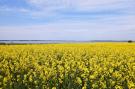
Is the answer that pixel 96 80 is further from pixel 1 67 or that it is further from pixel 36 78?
pixel 1 67

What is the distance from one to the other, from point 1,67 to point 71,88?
4.39m

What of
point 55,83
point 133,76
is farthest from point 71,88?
point 133,76

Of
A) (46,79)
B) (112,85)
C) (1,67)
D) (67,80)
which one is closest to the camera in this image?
(112,85)

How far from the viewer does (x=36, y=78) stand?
387 inches

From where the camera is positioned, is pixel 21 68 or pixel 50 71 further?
pixel 21 68

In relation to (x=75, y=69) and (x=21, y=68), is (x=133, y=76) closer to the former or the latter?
(x=75, y=69)

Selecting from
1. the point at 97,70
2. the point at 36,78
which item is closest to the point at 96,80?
the point at 97,70

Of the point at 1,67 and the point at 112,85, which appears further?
the point at 1,67

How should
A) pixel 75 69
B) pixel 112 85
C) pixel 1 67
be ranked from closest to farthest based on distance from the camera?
1. pixel 112 85
2. pixel 75 69
3. pixel 1 67

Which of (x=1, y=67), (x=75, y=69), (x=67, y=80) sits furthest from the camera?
(x=1, y=67)

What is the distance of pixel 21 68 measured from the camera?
12.6 m

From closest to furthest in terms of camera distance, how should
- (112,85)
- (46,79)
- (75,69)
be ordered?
1. (112,85)
2. (46,79)
3. (75,69)

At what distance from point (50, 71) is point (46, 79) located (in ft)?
2.27

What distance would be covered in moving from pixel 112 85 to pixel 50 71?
2.36 metres
